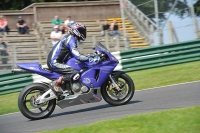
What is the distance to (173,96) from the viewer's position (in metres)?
10.1

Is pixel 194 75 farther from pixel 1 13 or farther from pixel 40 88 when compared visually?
pixel 1 13

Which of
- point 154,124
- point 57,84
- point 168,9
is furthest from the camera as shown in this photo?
point 168,9

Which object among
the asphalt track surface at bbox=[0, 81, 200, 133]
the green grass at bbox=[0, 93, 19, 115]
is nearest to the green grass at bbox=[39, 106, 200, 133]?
the asphalt track surface at bbox=[0, 81, 200, 133]

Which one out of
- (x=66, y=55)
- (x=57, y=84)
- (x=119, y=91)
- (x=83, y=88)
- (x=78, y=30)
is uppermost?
(x=78, y=30)

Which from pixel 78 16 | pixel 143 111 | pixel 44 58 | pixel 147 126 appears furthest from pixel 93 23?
pixel 147 126

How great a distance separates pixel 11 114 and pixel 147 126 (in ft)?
13.9

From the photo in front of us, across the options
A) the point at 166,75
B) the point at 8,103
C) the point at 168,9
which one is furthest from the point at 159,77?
the point at 8,103

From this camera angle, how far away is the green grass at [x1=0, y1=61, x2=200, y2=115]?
1203cm

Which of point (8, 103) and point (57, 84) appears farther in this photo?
point (8, 103)

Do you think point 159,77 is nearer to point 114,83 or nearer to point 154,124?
point 114,83

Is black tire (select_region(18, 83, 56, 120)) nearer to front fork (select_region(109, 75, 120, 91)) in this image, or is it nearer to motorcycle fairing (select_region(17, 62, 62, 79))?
motorcycle fairing (select_region(17, 62, 62, 79))

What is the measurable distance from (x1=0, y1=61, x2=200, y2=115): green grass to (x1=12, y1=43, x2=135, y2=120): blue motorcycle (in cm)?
193

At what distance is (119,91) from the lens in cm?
938

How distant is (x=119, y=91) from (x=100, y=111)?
629 mm
